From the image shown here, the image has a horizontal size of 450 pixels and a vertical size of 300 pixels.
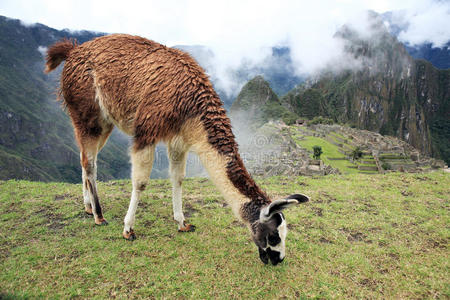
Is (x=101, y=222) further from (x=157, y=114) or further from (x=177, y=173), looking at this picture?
(x=157, y=114)

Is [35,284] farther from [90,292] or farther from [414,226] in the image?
[414,226]

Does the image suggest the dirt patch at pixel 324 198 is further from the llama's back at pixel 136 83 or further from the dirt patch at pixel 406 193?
the llama's back at pixel 136 83

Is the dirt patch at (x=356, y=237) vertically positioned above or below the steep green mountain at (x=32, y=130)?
above

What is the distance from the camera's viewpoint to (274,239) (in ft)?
9.97

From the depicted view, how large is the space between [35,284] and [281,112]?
9931cm

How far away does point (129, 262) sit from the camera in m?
3.39

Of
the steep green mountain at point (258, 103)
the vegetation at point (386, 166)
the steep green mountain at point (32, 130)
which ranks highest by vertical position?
the steep green mountain at point (258, 103)

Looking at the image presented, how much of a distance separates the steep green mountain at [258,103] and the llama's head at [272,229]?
297 ft

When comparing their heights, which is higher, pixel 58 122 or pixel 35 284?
pixel 35 284

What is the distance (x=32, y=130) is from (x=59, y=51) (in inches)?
5097

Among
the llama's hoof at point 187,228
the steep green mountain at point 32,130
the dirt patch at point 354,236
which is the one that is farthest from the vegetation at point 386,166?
the steep green mountain at point 32,130

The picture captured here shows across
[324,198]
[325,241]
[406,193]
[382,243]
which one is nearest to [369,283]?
[325,241]

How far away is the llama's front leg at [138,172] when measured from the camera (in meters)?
3.58

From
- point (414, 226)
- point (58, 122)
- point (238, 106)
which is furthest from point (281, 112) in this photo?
point (58, 122)
